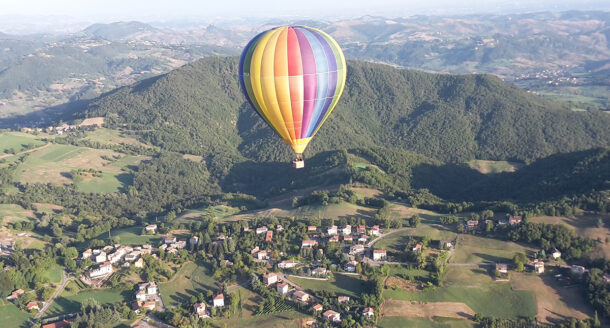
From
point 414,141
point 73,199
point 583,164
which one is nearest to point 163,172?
point 73,199

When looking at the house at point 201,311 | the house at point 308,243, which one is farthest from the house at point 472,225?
the house at point 201,311

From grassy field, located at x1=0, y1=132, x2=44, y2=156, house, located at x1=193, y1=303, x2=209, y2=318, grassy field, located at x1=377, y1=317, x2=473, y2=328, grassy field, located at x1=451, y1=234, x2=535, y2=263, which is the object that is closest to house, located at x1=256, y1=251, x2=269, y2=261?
house, located at x1=193, y1=303, x2=209, y2=318

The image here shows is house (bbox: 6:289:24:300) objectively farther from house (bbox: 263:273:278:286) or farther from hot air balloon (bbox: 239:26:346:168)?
hot air balloon (bbox: 239:26:346:168)

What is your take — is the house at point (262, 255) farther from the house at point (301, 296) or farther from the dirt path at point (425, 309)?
the dirt path at point (425, 309)

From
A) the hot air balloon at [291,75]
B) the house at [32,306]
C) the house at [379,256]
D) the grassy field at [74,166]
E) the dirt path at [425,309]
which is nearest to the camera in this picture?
the hot air balloon at [291,75]

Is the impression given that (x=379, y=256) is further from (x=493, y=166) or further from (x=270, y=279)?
(x=493, y=166)

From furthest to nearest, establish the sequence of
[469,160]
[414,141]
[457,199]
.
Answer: [414,141], [469,160], [457,199]

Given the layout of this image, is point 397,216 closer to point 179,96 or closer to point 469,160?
point 469,160
